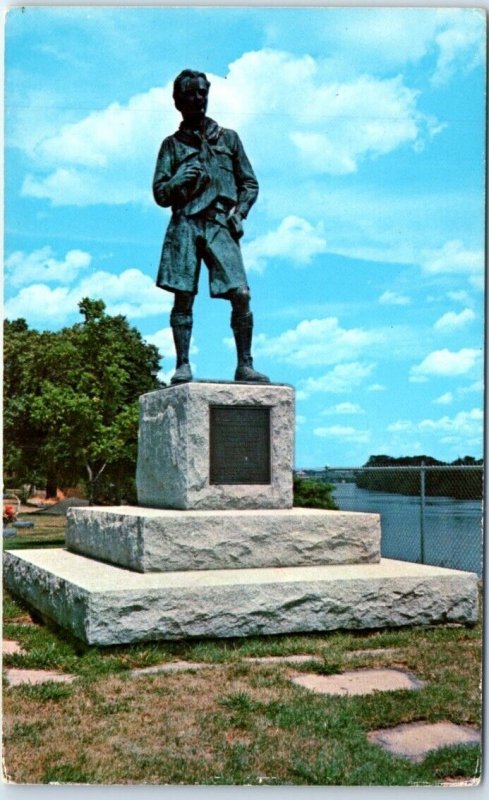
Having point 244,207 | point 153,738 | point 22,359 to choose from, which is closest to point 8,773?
point 153,738

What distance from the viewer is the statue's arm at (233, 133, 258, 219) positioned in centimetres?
771

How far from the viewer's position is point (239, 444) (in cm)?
707

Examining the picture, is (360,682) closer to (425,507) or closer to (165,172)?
(165,172)

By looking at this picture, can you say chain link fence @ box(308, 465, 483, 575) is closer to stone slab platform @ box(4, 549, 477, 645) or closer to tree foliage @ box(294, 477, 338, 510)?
tree foliage @ box(294, 477, 338, 510)

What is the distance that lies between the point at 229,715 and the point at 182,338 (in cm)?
379

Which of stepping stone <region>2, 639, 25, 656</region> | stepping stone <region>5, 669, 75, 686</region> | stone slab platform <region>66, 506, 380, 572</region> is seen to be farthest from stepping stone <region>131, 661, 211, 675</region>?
stepping stone <region>2, 639, 25, 656</region>

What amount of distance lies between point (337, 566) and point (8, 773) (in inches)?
130

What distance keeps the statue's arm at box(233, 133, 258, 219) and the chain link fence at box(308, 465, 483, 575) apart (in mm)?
3545

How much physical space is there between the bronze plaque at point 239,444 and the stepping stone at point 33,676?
208 centimetres

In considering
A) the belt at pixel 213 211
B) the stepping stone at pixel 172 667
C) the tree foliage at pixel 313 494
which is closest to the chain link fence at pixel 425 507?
the tree foliage at pixel 313 494

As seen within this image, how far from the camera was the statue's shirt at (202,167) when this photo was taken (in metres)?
7.46

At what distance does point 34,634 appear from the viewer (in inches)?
252

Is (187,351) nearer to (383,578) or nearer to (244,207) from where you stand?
(244,207)

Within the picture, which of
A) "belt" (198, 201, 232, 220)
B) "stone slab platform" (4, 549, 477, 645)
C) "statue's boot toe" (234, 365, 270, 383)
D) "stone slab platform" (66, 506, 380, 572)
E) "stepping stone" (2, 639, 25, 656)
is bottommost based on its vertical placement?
"stepping stone" (2, 639, 25, 656)
